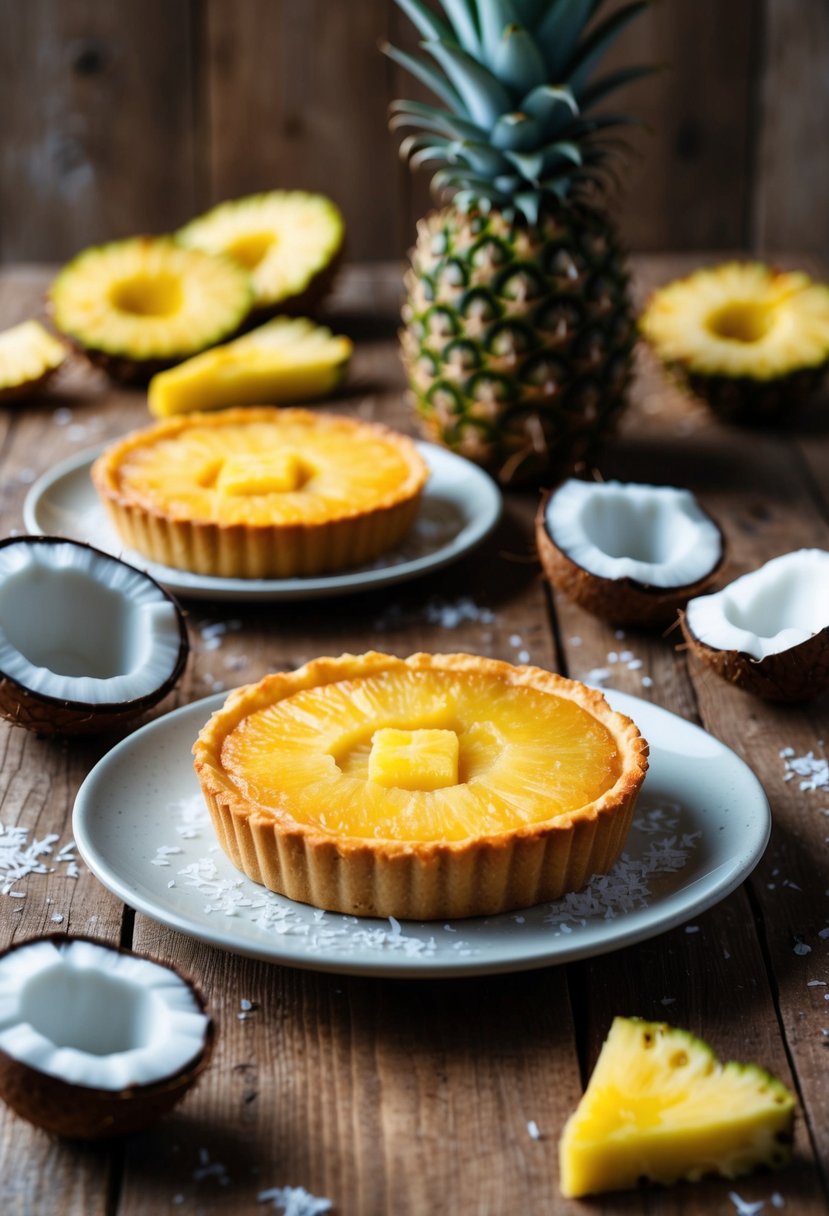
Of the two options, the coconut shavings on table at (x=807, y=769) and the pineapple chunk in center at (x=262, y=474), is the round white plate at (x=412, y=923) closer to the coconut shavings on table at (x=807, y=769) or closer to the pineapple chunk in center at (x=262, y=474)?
the coconut shavings on table at (x=807, y=769)

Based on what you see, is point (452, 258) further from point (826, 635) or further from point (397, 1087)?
point (397, 1087)

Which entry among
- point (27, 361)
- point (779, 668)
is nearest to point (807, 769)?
point (779, 668)

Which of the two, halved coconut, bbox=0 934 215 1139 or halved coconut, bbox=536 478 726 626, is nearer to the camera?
halved coconut, bbox=0 934 215 1139

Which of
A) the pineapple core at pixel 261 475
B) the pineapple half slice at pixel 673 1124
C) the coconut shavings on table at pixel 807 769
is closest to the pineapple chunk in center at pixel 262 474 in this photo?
the pineapple core at pixel 261 475

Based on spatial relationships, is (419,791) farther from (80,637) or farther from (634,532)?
(634,532)

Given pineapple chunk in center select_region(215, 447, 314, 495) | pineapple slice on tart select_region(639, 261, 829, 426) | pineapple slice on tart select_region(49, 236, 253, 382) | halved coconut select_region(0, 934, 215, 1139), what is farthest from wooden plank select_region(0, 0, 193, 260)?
halved coconut select_region(0, 934, 215, 1139)

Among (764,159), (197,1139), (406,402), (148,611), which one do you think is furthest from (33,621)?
(764,159)

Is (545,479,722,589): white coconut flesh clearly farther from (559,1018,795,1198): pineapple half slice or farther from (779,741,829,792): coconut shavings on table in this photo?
(559,1018,795,1198): pineapple half slice
